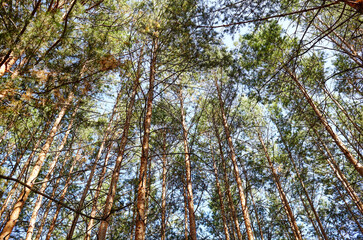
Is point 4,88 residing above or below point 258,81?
below

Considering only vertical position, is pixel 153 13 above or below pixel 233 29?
above

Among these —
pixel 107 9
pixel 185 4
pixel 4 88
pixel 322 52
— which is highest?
pixel 322 52

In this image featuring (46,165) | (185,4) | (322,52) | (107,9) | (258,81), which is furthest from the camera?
(46,165)

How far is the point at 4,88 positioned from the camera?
2805mm

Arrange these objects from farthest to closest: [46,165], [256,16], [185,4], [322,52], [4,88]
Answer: [46,165] → [322,52] → [185,4] → [256,16] → [4,88]

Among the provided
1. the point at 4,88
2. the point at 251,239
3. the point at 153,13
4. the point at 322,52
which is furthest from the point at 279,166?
the point at 4,88

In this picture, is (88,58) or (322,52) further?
(322,52)

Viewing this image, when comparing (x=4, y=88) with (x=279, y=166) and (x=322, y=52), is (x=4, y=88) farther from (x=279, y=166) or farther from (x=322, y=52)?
(x=279, y=166)

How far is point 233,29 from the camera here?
3521 mm

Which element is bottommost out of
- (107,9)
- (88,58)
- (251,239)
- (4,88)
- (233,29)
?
(251,239)

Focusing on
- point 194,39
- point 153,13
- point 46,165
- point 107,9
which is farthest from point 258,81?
point 46,165

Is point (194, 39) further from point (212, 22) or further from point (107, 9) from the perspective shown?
point (107, 9)

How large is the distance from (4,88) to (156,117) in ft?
16.6

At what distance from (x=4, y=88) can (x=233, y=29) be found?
3.55 metres
